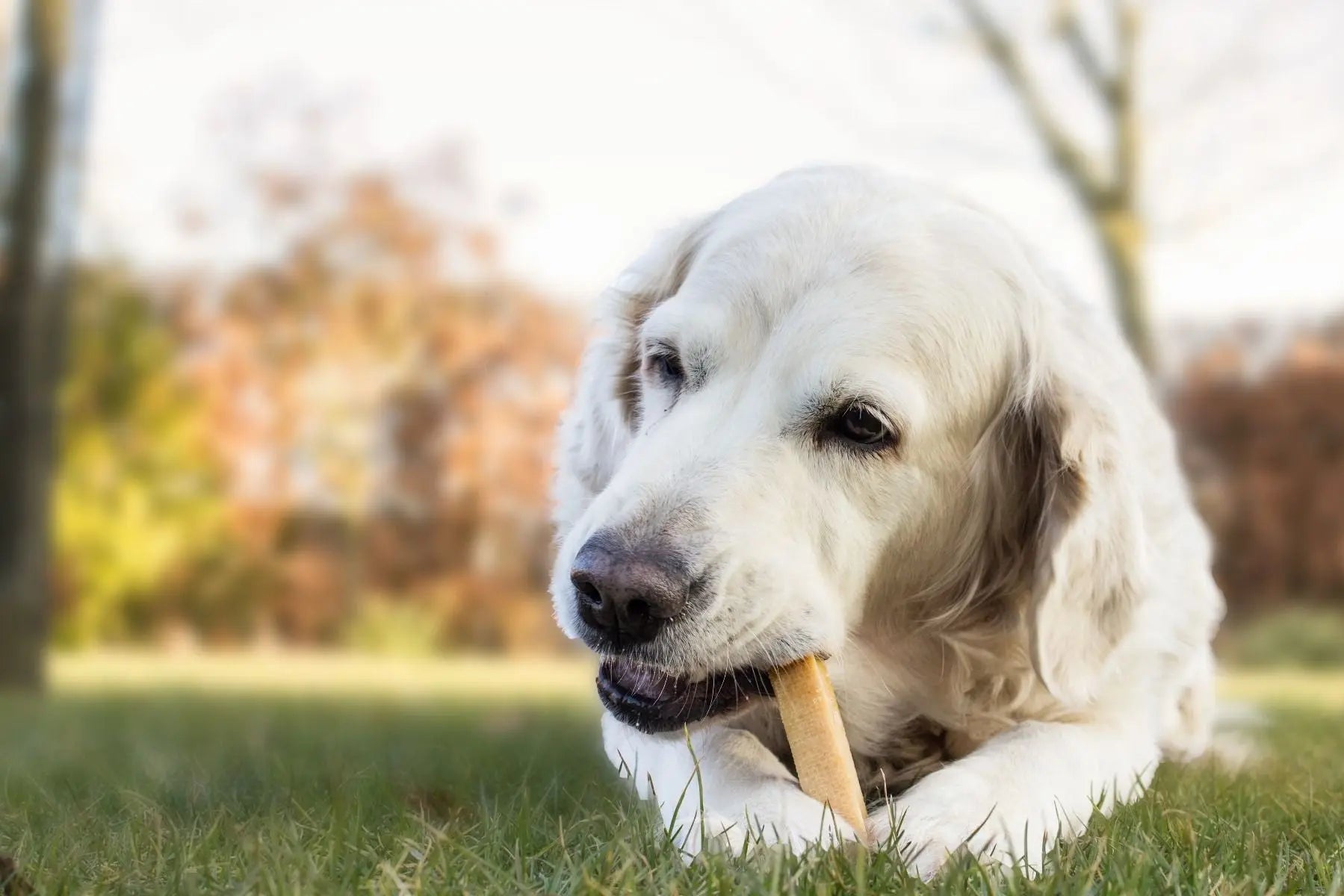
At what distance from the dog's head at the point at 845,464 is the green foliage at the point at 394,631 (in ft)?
55.4

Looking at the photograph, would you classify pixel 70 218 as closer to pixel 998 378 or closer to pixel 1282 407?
pixel 998 378

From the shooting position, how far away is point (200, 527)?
1964cm

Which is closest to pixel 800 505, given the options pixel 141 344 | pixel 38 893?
pixel 38 893

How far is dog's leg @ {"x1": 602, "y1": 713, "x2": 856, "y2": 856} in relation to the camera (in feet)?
7.19

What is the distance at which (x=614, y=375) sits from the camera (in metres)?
3.39

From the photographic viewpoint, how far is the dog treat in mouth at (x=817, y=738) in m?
2.42

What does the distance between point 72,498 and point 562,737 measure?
15.9 m

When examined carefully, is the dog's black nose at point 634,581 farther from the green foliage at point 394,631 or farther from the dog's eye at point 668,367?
the green foliage at point 394,631

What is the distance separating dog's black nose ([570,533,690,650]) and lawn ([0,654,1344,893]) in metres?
0.36

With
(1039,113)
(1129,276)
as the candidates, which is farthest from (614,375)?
(1039,113)

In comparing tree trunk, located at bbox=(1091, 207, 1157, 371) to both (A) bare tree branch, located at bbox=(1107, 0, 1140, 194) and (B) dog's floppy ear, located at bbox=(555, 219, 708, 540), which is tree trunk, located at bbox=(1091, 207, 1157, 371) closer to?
(A) bare tree branch, located at bbox=(1107, 0, 1140, 194)

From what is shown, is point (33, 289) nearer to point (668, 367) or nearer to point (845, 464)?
point (668, 367)

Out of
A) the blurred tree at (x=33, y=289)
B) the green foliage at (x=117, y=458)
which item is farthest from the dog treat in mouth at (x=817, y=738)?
the green foliage at (x=117, y=458)

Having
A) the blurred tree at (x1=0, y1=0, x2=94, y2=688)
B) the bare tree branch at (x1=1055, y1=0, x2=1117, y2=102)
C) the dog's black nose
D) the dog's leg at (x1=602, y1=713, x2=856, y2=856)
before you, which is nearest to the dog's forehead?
the dog's black nose
